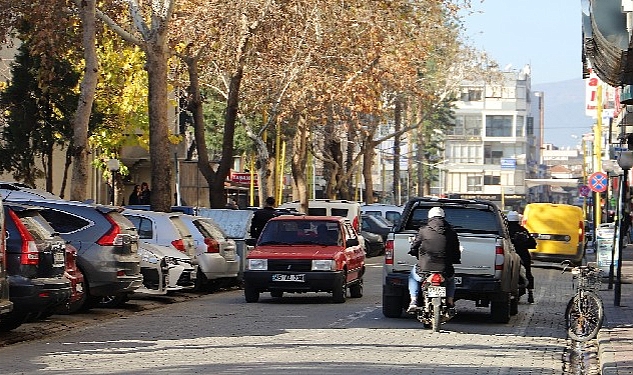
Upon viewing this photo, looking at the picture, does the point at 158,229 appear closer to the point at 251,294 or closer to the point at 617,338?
the point at 251,294

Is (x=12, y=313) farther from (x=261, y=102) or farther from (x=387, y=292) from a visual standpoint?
(x=261, y=102)

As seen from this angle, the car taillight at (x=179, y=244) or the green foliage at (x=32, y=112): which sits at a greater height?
the green foliage at (x=32, y=112)

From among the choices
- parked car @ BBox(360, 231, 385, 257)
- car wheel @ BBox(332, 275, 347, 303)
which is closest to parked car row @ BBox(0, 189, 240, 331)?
car wheel @ BBox(332, 275, 347, 303)

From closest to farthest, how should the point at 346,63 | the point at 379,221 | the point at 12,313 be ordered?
the point at 12,313 → the point at 346,63 → the point at 379,221

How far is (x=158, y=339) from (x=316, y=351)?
2.53 m

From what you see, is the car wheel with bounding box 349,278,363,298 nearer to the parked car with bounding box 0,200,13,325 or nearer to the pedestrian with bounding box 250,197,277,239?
the pedestrian with bounding box 250,197,277,239

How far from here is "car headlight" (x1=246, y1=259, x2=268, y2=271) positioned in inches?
976

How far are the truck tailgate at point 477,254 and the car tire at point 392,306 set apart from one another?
109cm

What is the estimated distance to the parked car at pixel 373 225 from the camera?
5219 cm

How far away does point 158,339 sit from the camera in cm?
1748

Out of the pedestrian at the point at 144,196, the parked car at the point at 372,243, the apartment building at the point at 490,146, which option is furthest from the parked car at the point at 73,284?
the apartment building at the point at 490,146

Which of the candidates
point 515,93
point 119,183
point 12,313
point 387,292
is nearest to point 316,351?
point 12,313

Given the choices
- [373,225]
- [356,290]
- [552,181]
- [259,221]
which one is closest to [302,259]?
[356,290]

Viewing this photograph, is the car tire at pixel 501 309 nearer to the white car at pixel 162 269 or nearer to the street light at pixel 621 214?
the street light at pixel 621 214
